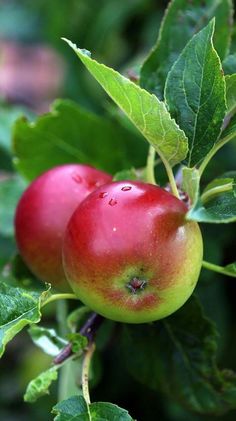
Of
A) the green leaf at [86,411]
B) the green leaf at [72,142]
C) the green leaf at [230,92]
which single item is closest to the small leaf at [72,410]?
the green leaf at [86,411]

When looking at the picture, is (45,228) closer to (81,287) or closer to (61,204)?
(61,204)

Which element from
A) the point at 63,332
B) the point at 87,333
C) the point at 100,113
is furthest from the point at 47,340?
the point at 100,113

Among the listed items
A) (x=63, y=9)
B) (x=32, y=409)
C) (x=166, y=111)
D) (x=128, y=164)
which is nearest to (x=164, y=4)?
(x=63, y=9)

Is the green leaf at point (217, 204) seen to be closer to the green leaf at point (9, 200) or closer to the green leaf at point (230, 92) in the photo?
the green leaf at point (230, 92)

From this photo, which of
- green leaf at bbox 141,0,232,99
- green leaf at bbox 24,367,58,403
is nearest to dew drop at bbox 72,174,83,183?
green leaf at bbox 141,0,232,99

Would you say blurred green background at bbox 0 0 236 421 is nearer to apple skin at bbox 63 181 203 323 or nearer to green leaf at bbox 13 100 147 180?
green leaf at bbox 13 100 147 180

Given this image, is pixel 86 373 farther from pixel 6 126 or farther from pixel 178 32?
pixel 6 126
